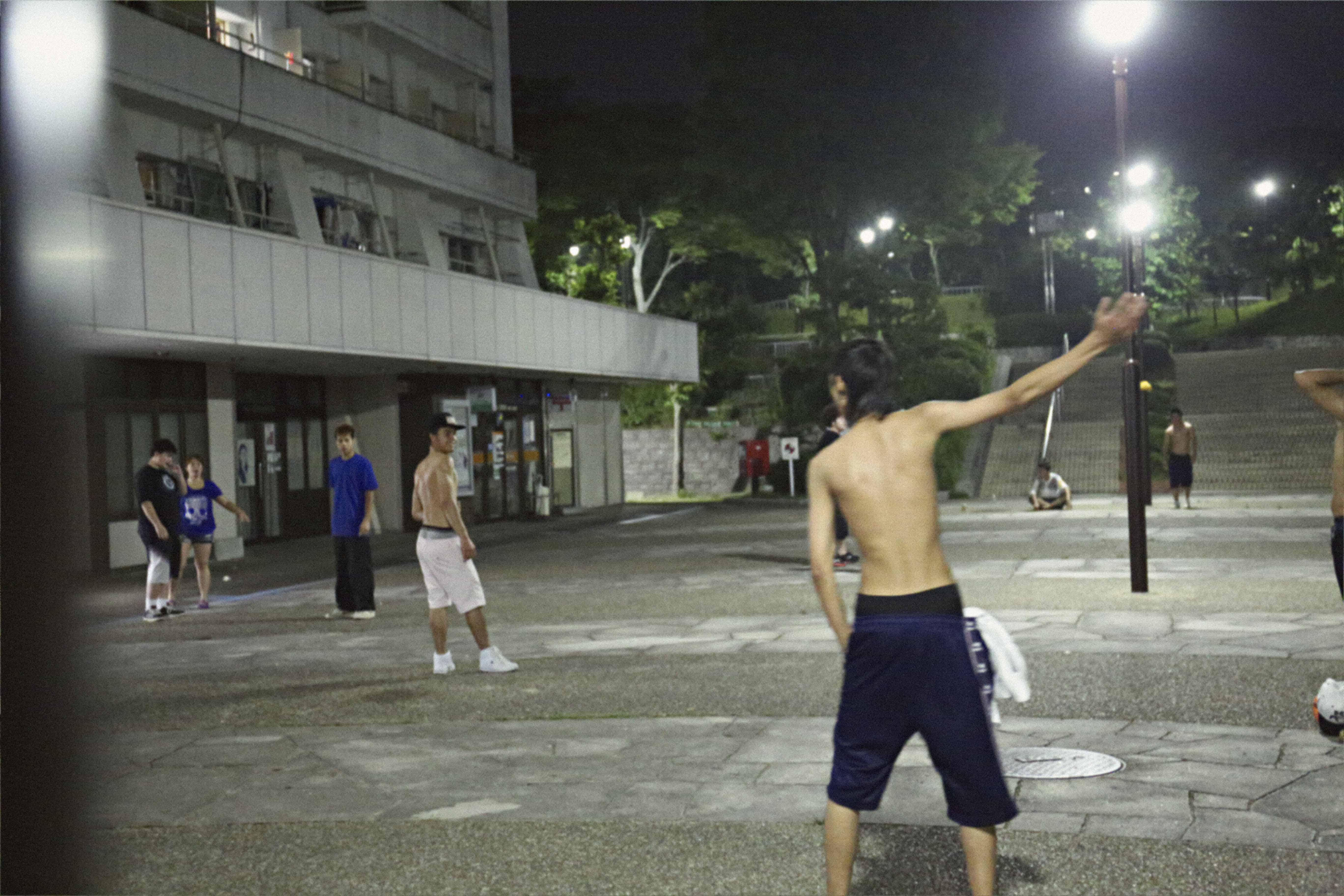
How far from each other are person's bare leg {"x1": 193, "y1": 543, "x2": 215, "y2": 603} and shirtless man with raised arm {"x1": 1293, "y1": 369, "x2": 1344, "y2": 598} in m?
11.3

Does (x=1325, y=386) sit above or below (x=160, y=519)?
above

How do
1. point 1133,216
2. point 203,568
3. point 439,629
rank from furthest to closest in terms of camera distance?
point 1133,216
point 203,568
point 439,629

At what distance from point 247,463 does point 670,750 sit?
1992 centimetres

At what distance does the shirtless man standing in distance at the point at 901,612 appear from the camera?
12.6 feet

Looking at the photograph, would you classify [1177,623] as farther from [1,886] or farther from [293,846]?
[1,886]

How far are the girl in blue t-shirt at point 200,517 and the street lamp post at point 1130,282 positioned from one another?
9.02 m

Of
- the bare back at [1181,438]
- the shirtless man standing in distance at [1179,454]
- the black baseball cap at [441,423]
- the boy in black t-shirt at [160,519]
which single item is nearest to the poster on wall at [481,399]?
the shirtless man standing in distance at [1179,454]

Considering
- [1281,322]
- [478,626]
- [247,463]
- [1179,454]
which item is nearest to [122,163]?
[247,463]

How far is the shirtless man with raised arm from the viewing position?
6355 mm

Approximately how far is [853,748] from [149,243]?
16576mm

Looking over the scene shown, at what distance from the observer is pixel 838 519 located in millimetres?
16969

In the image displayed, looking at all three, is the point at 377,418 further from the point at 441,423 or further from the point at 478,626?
the point at 478,626

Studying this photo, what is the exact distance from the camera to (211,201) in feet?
76.5

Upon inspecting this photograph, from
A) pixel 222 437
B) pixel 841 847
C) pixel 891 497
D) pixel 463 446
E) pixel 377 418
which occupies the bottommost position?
pixel 841 847
